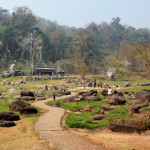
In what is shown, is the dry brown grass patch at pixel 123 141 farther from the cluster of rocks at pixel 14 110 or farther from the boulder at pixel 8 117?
the boulder at pixel 8 117

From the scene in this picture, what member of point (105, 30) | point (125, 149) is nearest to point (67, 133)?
point (125, 149)

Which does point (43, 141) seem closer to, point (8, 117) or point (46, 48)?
point (8, 117)

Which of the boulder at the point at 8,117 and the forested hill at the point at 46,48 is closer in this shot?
the boulder at the point at 8,117

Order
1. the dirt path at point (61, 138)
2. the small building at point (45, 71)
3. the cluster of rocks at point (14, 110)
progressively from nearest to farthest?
the dirt path at point (61, 138) → the cluster of rocks at point (14, 110) → the small building at point (45, 71)

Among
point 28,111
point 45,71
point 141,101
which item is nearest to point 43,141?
point 28,111

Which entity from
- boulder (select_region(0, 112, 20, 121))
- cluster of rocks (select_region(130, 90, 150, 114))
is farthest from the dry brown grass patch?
cluster of rocks (select_region(130, 90, 150, 114))

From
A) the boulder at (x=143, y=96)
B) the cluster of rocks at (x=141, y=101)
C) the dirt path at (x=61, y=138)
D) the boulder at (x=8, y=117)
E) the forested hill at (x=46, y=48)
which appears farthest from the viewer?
the forested hill at (x=46, y=48)

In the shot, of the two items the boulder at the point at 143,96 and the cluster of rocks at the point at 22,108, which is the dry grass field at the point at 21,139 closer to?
the cluster of rocks at the point at 22,108

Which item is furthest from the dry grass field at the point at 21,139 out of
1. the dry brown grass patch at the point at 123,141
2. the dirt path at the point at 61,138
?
the dry brown grass patch at the point at 123,141

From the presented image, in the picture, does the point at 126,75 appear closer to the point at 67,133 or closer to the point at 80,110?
the point at 80,110

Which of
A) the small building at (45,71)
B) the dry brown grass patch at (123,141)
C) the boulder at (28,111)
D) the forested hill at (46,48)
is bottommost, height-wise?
the boulder at (28,111)

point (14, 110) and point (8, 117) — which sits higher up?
point (8, 117)

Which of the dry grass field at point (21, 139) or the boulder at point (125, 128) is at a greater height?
the boulder at point (125, 128)

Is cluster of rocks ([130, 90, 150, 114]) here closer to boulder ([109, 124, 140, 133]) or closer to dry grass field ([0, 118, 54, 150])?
boulder ([109, 124, 140, 133])
